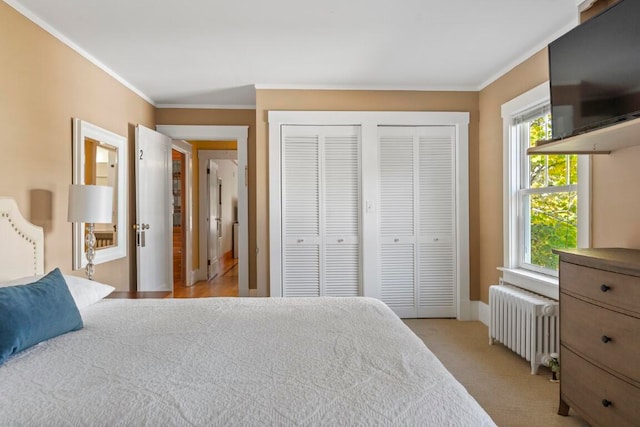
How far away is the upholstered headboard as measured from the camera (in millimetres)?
2162

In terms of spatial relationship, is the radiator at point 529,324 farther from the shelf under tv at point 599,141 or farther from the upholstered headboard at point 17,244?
the upholstered headboard at point 17,244

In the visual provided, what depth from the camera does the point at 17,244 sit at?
2268mm

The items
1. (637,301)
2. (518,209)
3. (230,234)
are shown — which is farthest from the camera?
(230,234)

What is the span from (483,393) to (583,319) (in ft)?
2.80

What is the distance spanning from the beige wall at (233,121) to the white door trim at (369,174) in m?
0.85

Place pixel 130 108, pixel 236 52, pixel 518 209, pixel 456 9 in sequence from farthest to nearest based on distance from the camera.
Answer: pixel 130 108 → pixel 518 209 → pixel 236 52 → pixel 456 9

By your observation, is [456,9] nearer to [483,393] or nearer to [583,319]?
[583,319]

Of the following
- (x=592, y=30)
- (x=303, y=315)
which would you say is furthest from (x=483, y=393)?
(x=592, y=30)

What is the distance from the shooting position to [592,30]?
1968mm

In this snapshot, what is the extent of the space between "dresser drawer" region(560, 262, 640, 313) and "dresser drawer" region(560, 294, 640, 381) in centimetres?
5

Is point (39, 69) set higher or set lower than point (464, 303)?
higher

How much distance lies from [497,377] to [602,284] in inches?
47.9

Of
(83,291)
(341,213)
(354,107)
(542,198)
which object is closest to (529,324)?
(542,198)

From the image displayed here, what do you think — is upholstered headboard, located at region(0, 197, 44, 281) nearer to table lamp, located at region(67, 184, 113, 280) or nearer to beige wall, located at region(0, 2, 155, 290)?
beige wall, located at region(0, 2, 155, 290)
